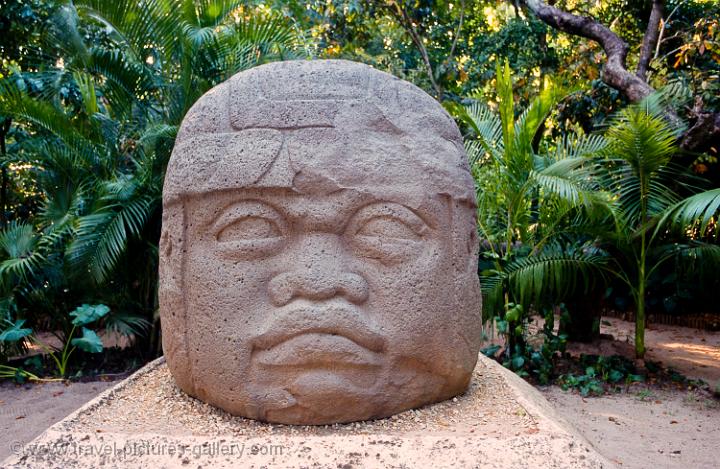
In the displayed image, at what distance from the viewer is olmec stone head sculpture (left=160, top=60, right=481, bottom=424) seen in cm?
293

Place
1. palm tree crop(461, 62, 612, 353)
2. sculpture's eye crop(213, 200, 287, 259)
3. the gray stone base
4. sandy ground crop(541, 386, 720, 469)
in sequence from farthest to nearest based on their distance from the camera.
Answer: palm tree crop(461, 62, 612, 353)
sandy ground crop(541, 386, 720, 469)
sculpture's eye crop(213, 200, 287, 259)
the gray stone base

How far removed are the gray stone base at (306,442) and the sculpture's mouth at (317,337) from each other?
33 cm

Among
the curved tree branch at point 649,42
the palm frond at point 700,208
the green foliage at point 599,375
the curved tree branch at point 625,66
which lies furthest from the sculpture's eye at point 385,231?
the curved tree branch at point 649,42

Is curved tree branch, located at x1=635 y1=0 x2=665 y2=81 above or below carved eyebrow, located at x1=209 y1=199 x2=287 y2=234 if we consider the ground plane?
above

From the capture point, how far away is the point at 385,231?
3.03 metres

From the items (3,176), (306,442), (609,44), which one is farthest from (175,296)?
(609,44)

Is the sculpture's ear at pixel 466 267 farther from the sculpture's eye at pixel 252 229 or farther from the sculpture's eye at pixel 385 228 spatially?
the sculpture's eye at pixel 252 229

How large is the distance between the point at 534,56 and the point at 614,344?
500cm

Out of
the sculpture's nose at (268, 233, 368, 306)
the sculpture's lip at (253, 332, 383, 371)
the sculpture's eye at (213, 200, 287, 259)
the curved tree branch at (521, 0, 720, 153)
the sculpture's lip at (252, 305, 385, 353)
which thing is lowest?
the sculpture's lip at (253, 332, 383, 371)

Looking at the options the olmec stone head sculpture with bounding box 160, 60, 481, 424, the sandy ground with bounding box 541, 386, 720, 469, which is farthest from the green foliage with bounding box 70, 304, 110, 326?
the sandy ground with bounding box 541, 386, 720, 469

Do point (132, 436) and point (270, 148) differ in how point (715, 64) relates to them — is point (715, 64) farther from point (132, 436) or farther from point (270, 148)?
point (132, 436)

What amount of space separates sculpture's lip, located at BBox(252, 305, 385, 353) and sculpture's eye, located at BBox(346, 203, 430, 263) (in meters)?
0.31

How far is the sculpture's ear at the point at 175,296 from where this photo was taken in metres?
3.15

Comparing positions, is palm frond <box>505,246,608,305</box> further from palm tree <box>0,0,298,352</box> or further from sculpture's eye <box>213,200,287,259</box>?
sculpture's eye <box>213,200,287,259</box>
